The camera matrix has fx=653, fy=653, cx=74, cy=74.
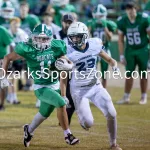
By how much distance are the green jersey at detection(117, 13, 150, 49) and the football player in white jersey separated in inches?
147

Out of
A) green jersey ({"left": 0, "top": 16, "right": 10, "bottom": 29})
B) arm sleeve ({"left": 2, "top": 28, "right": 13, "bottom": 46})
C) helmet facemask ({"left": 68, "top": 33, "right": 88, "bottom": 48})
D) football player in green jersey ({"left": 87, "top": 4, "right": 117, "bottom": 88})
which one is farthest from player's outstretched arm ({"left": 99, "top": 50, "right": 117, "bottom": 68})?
green jersey ({"left": 0, "top": 16, "right": 10, "bottom": 29})

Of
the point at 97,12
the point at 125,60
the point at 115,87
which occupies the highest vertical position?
the point at 97,12

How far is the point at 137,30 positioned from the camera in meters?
11.7

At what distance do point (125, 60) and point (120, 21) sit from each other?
72cm

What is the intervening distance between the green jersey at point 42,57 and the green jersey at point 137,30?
4.00m

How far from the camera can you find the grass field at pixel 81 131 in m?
7.87

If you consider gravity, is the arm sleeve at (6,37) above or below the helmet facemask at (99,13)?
below

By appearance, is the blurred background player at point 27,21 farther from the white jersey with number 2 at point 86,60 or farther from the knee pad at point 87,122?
the knee pad at point 87,122

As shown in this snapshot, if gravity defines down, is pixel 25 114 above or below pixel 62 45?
below

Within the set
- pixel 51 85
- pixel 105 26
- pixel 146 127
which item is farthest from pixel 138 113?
pixel 51 85

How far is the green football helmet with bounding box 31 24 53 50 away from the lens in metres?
7.75

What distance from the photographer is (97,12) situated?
12.0 meters

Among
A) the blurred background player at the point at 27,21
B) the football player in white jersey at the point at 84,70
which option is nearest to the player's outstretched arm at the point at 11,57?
the football player in white jersey at the point at 84,70

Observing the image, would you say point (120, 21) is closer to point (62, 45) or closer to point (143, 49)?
point (143, 49)
